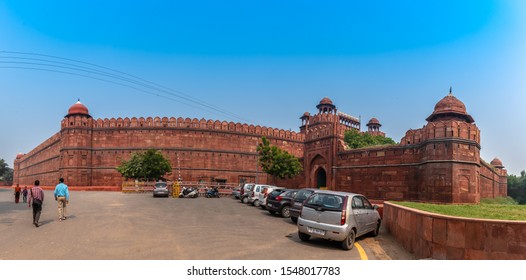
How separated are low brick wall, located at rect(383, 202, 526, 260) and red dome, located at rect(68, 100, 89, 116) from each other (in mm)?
45038

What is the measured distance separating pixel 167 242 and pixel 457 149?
18244mm

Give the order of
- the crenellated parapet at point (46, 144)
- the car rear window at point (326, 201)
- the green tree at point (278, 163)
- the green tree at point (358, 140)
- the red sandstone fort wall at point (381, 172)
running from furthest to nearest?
the green tree at point (358, 140) → the crenellated parapet at point (46, 144) → the green tree at point (278, 163) → the red sandstone fort wall at point (381, 172) → the car rear window at point (326, 201)

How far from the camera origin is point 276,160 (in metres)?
31.0

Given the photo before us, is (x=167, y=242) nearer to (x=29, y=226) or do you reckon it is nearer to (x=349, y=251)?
(x=349, y=251)

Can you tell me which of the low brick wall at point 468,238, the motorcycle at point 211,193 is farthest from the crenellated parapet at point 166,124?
the low brick wall at point 468,238

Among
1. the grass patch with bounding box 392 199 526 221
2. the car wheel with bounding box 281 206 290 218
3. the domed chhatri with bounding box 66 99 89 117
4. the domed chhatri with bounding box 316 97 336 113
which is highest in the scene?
the domed chhatri with bounding box 316 97 336 113

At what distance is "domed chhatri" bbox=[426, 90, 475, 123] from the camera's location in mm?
22000

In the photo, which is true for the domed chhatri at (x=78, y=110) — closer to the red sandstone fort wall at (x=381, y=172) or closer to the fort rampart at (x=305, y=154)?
the fort rampart at (x=305, y=154)

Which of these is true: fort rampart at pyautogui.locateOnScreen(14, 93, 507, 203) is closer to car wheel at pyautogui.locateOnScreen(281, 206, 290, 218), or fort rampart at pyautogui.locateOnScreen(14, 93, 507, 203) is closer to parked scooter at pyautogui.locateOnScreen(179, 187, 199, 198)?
car wheel at pyautogui.locateOnScreen(281, 206, 290, 218)

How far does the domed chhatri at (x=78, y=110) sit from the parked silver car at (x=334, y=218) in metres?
42.4

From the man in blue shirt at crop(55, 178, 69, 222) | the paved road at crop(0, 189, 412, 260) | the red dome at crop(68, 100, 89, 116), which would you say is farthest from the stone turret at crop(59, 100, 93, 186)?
the man in blue shirt at crop(55, 178, 69, 222)

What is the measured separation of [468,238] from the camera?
18.6ft

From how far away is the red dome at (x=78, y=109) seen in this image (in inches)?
1656

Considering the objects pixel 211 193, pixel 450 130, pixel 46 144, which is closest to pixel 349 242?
pixel 450 130
